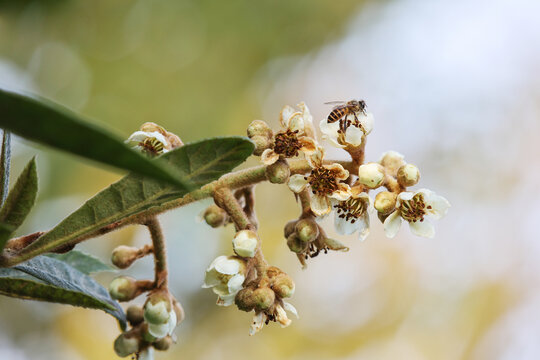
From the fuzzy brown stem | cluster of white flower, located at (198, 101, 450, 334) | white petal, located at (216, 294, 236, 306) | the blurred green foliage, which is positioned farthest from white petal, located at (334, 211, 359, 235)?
the blurred green foliage

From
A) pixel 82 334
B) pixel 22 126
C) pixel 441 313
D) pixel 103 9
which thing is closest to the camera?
pixel 22 126

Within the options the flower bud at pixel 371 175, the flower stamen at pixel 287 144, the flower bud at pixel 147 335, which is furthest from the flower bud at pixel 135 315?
the flower bud at pixel 371 175

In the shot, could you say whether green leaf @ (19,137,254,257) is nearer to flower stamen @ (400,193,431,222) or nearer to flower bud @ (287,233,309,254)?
flower bud @ (287,233,309,254)

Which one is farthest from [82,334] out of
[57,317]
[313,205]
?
[313,205]

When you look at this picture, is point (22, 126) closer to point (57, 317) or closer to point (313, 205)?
point (313, 205)

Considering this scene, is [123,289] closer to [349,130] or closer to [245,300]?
[245,300]

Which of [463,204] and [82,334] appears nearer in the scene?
[82,334]
